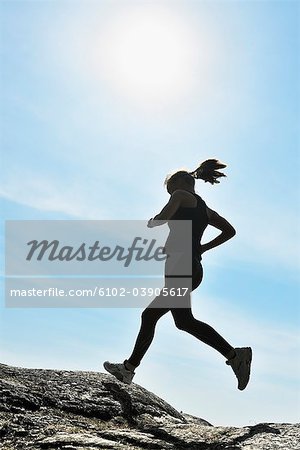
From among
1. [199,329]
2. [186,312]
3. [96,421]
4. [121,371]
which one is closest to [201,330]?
[199,329]

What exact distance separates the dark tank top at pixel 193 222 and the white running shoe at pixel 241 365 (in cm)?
146

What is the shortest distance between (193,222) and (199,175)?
838 millimetres

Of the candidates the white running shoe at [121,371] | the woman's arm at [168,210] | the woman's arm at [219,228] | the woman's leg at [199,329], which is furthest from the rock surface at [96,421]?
the woman's arm at [168,210]

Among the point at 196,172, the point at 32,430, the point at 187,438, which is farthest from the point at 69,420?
the point at 196,172

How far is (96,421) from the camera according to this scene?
21.3ft

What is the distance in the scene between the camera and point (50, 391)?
701cm

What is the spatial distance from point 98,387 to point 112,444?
7.70ft

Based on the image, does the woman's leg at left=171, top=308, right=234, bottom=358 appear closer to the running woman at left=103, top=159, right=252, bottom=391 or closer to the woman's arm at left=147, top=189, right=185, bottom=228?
the running woman at left=103, top=159, right=252, bottom=391

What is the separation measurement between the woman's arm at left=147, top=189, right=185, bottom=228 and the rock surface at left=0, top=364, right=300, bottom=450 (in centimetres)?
259

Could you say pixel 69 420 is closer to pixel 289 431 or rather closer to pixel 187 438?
pixel 187 438

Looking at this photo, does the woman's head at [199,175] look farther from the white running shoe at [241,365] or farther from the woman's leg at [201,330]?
the white running shoe at [241,365]

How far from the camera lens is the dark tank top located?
658 cm

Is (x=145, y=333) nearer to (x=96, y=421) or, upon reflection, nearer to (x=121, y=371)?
(x=121, y=371)

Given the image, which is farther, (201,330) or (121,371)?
(121,371)
